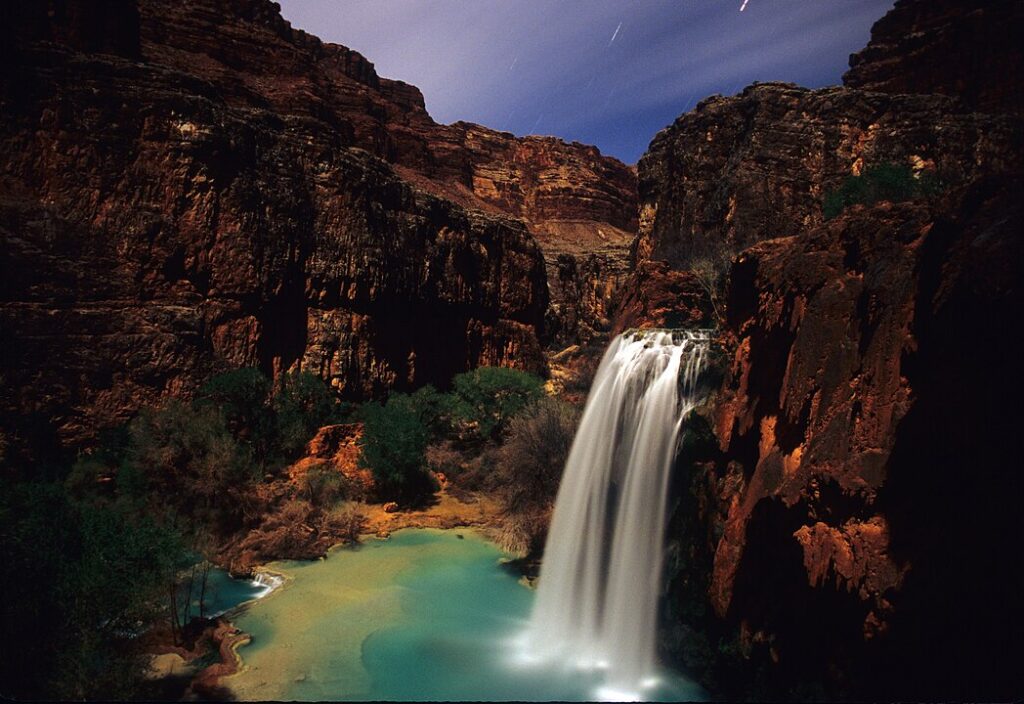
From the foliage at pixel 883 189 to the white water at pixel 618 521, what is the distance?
613cm

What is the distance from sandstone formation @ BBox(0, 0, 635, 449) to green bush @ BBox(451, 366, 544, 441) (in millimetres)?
3843

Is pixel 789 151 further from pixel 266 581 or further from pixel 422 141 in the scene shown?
pixel 422 141

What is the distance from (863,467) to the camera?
6742mm

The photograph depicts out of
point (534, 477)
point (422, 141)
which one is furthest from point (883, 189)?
point (422, 141)

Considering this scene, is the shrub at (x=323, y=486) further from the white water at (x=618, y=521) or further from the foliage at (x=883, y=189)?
the foliage at (x=883, y=189)

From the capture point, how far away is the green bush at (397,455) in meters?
23.5

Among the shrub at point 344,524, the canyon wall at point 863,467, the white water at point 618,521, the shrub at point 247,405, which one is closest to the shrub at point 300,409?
the shrub at point 247,405

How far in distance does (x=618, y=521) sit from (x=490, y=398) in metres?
16.3

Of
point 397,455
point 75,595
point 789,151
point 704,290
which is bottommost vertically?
point 75,595

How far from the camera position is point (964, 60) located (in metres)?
37.4

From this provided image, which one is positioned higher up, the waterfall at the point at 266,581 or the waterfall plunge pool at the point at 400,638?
the waterfall plunge pool at the point at 400,638

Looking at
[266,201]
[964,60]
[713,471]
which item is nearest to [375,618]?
[713,471]

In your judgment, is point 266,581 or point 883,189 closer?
point 883,189

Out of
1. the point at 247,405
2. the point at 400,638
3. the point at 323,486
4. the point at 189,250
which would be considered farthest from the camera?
the point at 189,250
